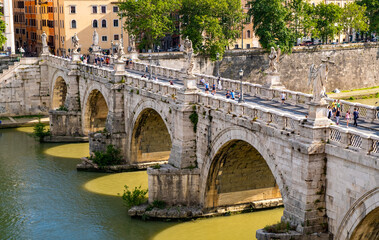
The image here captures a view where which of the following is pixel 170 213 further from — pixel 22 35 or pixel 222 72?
pixel 22 35

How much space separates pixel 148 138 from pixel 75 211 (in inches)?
382

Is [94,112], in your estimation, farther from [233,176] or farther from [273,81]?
[273,81]

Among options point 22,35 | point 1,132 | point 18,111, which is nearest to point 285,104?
point 1,132

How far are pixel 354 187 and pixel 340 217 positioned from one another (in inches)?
66.5

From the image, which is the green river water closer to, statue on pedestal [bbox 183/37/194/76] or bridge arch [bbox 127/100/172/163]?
bridge arch [bbox 127/100/172/163]

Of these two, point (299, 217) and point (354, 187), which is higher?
point (354, 187)

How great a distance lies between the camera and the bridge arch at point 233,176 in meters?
32.9

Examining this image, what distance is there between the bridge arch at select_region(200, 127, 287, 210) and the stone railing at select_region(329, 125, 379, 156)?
319 inches

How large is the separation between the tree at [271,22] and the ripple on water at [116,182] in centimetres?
3184

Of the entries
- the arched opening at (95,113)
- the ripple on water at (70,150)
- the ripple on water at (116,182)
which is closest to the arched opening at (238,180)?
the ripple on water at (116,182)

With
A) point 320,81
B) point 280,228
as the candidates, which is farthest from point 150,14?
point 280,228

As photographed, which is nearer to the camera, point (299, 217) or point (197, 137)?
point (299, 217)

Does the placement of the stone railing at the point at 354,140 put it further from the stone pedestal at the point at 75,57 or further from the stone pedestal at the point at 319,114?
the stone pedestal at the point at 75,57

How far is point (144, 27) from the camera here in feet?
227
